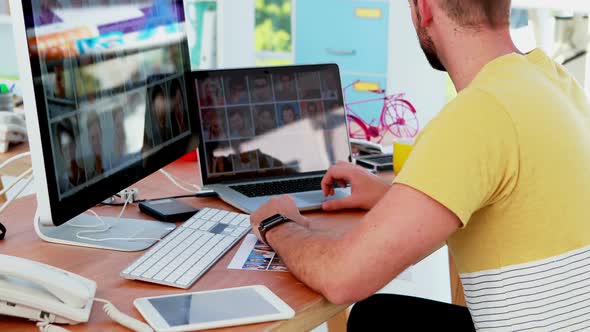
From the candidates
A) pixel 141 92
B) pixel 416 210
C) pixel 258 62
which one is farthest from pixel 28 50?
pixel 258 62

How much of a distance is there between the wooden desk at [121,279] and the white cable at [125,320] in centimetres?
1

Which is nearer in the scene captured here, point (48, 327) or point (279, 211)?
point (48, 327)

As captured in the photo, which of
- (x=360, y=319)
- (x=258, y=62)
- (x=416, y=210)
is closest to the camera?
(x=416, y=210)

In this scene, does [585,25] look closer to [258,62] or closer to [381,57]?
[381,57]

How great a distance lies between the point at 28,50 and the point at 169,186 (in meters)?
0.69

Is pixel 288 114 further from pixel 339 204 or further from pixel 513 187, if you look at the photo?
pixel 513 187

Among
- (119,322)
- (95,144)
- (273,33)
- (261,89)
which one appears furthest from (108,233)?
(273,33)

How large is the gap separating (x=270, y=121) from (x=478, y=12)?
64 cm

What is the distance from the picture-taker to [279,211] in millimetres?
1484

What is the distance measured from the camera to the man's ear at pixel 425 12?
1360 millimetres

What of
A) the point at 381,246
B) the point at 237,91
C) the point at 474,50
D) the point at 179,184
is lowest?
the point at 179,184

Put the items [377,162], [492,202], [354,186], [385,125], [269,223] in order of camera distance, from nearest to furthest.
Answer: [492,202] → [269,223] → [354,186] → [377,162] → [385,125]

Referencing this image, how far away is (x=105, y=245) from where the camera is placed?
1432 millimetres

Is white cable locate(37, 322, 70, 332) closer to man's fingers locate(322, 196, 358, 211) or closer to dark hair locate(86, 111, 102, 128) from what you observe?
dark hair locate(86, 111, 102, 128)
